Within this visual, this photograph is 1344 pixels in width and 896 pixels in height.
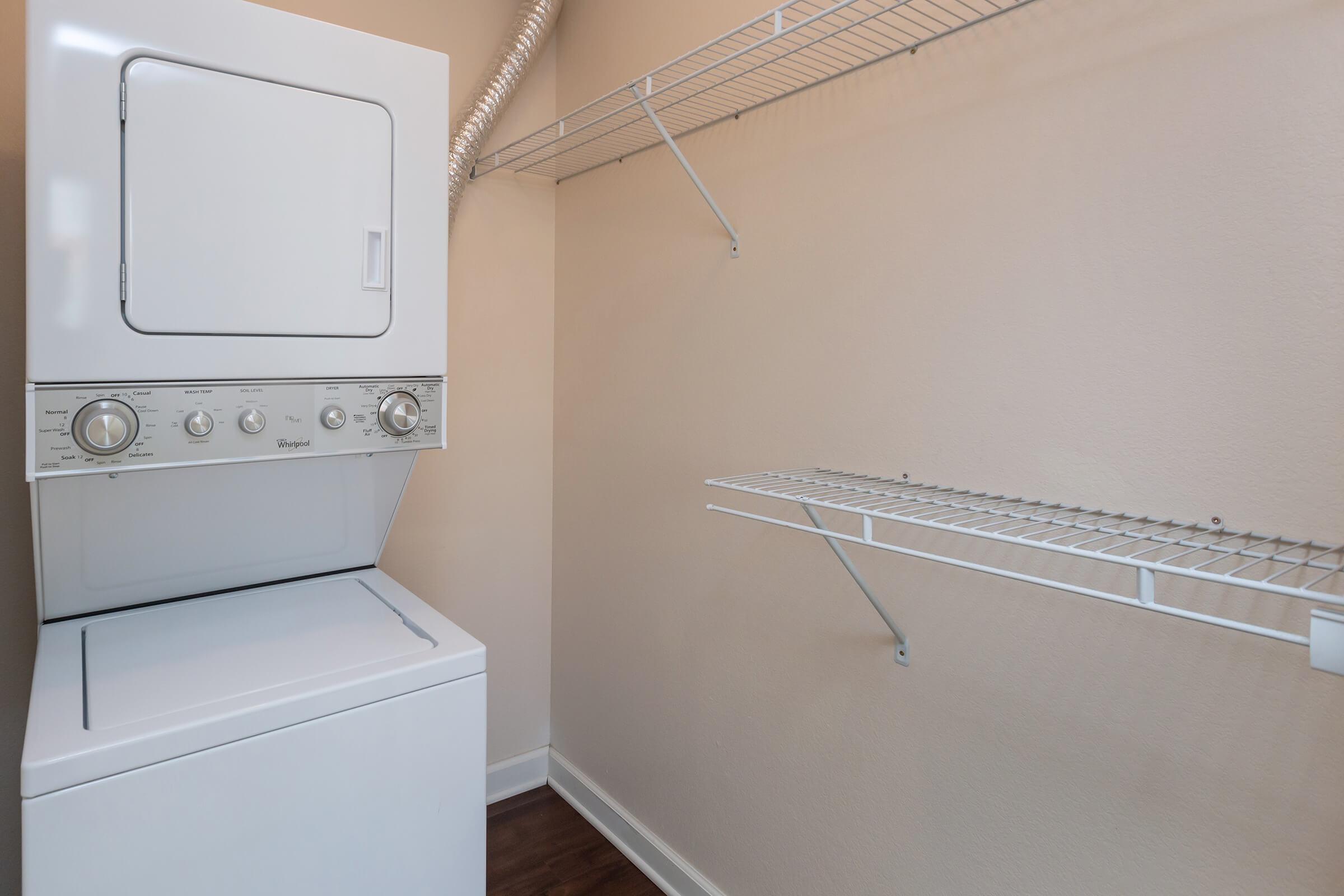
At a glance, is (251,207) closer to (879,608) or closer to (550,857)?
(879,608)

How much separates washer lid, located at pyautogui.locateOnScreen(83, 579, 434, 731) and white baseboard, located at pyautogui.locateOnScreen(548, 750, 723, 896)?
4.01 ft

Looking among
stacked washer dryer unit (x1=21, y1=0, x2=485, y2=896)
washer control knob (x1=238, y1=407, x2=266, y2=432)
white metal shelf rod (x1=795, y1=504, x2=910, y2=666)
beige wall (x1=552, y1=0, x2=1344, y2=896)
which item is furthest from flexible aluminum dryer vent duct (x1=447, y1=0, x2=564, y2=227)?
white metal shelf rod (x1=795, y1=504, x2=910, y2=666)

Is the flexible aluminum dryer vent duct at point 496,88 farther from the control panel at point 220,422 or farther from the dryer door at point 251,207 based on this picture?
the control panel at point 220,422

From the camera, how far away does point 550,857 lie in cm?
242

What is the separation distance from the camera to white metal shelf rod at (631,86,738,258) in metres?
1.80

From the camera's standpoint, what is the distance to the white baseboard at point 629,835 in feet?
7.34

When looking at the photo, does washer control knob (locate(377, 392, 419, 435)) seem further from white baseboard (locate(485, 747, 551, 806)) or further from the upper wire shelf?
white baseboard (locate(485, 747, 551, 806))

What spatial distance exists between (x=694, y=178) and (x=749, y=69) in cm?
32

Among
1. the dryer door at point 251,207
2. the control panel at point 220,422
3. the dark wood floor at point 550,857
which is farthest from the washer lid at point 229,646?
the dark wood floor at point 550,857

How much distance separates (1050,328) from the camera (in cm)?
138

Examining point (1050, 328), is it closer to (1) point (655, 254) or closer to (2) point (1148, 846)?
(2) point (1148, 846)

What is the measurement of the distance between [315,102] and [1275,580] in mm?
1723

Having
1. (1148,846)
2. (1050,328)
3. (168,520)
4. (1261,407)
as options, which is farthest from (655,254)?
(1148,846)

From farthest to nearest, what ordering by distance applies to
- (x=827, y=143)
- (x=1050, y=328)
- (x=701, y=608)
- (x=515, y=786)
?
(x=515, y=786), (x=701, y=608), (x=827, y=143), (x=1050, y=328)
